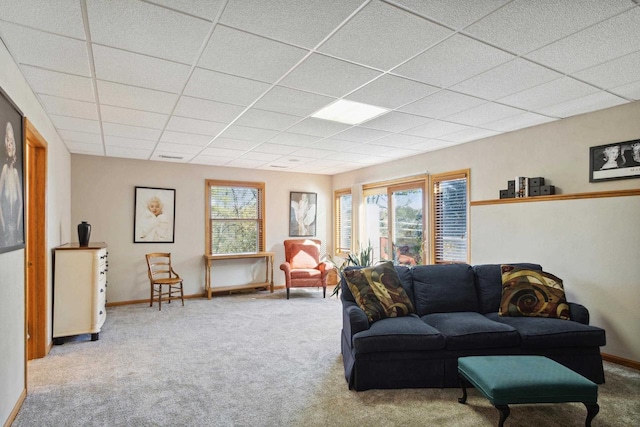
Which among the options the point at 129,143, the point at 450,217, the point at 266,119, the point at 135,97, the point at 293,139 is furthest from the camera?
the point at 450,217

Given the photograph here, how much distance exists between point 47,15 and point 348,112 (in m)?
2.50

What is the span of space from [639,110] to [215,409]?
439 centimetres

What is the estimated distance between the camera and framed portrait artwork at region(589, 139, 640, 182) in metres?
3.33

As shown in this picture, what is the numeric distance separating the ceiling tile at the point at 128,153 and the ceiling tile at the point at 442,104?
4.10 metres

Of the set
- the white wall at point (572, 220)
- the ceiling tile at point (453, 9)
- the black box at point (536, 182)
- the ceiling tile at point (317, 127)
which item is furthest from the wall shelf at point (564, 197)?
the ceiling tile at point (453, 9)

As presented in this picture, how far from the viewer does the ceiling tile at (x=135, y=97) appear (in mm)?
3020

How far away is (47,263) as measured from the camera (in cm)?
381

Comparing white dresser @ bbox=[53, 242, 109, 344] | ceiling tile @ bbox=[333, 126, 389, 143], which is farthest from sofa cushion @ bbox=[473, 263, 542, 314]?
white dresser @ bbox=[53, 242, 109, 344]

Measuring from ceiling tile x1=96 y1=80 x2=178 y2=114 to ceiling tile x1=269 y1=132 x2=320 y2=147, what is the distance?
1.44m

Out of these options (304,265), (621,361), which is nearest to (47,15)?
(621,361)

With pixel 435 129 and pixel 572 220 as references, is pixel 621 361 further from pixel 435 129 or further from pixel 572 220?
pixel 435 129

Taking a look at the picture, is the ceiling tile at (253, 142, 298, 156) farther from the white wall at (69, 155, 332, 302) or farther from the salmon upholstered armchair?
the salmon upholstered armchair

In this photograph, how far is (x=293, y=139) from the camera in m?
4.78

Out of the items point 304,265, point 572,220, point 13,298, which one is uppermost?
point 572,220
